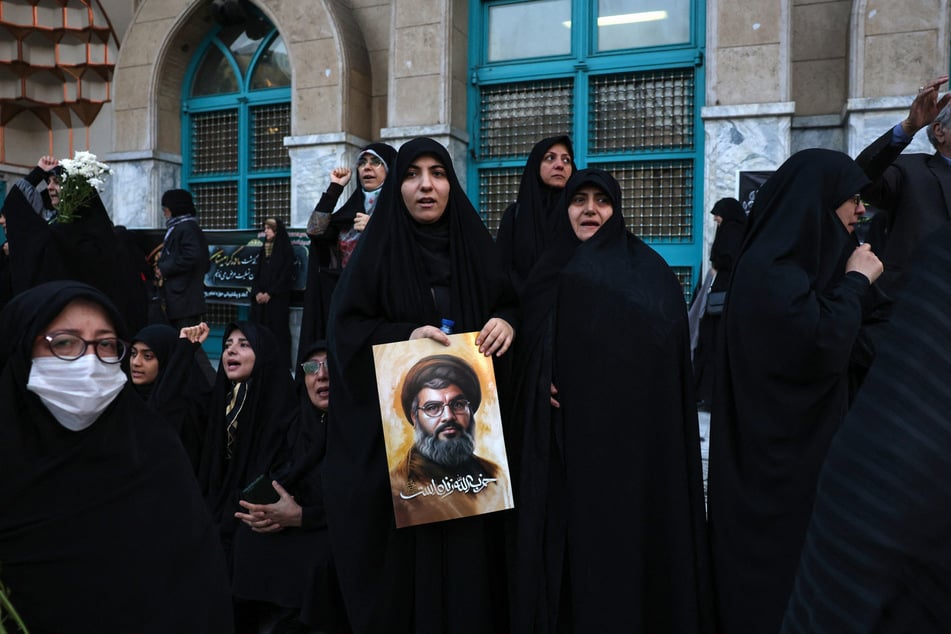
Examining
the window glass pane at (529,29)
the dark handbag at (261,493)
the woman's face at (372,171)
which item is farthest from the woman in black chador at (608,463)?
the window glass pane at (529,29)

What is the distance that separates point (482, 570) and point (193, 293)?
4.73 meters

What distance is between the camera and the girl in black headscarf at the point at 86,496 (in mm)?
1760

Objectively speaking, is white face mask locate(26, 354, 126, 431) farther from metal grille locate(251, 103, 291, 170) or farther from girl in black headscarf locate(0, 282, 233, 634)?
metal grille locate(251, 103, 291, 170)

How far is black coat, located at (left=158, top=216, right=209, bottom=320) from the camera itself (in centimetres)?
625

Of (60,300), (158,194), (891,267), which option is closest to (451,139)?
(158,194)

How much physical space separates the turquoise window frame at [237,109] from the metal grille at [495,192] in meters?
2.10

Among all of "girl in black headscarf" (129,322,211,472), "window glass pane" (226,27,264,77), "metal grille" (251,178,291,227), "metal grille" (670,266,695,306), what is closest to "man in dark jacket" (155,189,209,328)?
"metal grille" (251,178,291,227)

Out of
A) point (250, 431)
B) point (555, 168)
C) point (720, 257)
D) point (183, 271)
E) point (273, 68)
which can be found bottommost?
point (250, 431)

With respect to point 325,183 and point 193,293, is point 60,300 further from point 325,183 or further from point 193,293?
point 325,183

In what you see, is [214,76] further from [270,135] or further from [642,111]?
[642,111]

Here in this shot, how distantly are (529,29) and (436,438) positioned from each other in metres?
5.66

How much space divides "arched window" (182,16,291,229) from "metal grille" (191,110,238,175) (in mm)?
11

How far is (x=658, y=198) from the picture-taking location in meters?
6.64

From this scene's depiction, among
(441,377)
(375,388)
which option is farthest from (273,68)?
(441,377)
